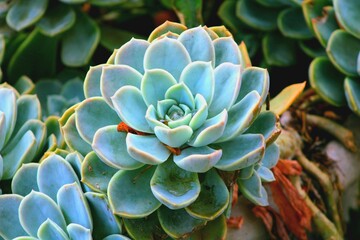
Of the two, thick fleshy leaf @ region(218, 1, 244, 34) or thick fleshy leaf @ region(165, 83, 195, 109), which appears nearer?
thick fleshy leaf @ region(165, 83, 195, 109)

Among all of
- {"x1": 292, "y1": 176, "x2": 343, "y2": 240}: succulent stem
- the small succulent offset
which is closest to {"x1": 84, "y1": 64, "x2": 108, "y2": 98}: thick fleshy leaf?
the small succulent offset

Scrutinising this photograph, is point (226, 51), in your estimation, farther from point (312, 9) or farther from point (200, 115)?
point (312, 9)

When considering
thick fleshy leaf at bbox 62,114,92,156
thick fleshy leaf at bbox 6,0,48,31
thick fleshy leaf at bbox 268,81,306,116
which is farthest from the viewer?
thick fleshy leaf at bbox 6,0,48,31

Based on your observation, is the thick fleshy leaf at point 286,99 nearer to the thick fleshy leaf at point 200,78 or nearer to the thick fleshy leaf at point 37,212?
the thick fleshy leaf at point 200,78

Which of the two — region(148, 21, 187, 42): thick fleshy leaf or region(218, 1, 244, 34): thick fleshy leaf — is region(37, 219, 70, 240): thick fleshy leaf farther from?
region(218, 1, 244, 34): thick fleshy leaf

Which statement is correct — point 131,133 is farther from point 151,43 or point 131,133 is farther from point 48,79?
point 48,79

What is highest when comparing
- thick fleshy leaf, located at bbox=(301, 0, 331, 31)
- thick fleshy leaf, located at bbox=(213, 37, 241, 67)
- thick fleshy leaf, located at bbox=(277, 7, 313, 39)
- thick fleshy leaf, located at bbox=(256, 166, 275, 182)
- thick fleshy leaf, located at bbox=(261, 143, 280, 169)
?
thick fleshy leaf, located at bbox=(213, 37, 241, 67)

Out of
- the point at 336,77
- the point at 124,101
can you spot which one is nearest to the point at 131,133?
the point at 124,101

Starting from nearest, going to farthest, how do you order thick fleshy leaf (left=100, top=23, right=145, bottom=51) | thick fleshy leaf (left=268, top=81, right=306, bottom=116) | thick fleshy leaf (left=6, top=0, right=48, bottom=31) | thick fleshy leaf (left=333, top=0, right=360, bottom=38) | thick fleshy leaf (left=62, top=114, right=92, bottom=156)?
thick fleshy leaf (left=62, top=114, right=92, bottom=156)
thick fleshy leaf (left=268, top=81, right=306, bottom=116)
thick fleshy leaf (left=333, top=0, right=360, bottom=38)
thick fleshy leaf (left=6, top=0, right=48, bottom=31)
thick fleshy leaf (left=100, top=23, right=145, bottom=51)
